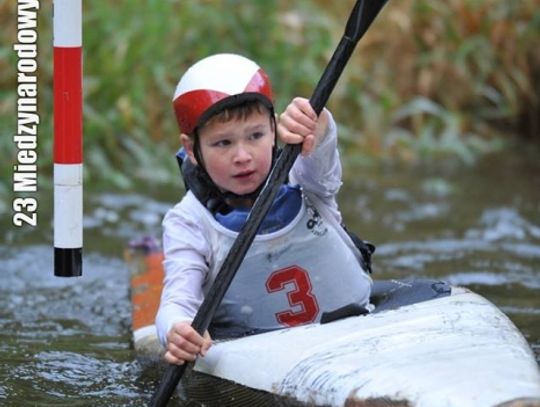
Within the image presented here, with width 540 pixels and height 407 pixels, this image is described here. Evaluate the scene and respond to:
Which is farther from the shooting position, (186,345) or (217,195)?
(217,195)

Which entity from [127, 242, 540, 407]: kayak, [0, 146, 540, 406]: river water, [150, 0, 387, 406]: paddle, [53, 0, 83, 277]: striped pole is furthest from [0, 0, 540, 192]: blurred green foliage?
[150, 0, 387, 406]: paddle

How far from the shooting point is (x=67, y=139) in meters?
3.70

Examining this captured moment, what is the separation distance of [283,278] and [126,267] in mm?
2207

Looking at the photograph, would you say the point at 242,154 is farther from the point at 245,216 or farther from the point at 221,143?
the point at 245,216

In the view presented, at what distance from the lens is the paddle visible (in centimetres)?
351

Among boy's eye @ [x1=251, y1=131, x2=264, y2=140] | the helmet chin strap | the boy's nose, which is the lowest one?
the helmet chin strap

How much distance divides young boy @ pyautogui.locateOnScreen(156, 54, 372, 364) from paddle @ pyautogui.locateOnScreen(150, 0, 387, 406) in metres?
0.21

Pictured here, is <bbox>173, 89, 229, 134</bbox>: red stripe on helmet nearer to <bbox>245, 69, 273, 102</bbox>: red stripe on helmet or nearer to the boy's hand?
<bbox>245, 69, 273, 102</bbox>: red stripe on helmet

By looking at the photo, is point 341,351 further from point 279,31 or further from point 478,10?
point 478,10

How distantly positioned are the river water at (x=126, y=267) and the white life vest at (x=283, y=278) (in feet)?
1.34

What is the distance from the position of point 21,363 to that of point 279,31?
18.4 feet

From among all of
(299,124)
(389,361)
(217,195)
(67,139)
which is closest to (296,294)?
(217,195)

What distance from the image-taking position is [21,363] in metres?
4.27

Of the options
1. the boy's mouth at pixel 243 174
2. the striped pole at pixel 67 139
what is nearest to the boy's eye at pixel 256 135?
the boy's mouth at pixel 243 174
